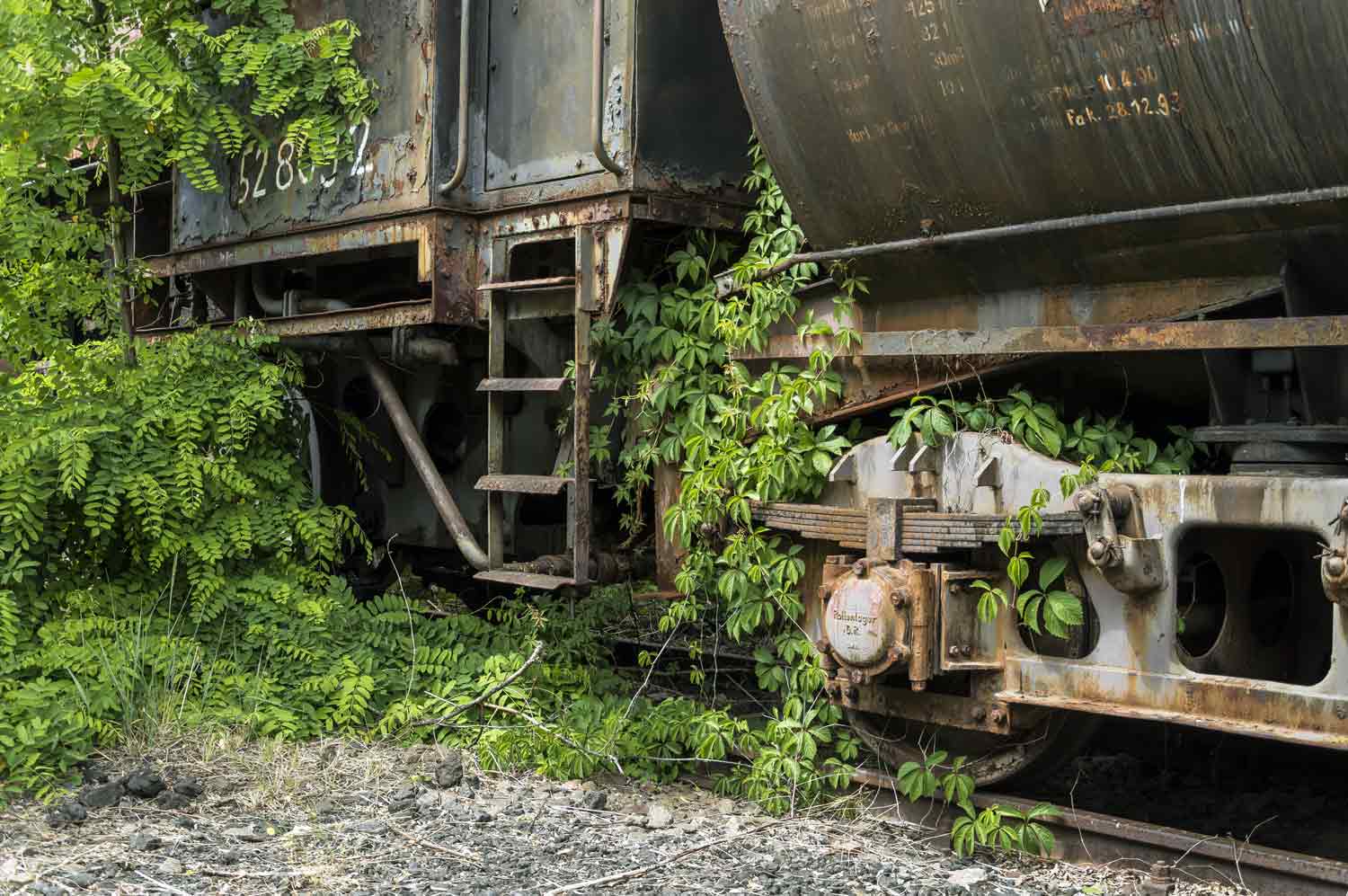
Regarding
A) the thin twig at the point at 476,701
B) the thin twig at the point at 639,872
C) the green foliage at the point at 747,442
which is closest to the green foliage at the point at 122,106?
the green foliage at the point at 747,442

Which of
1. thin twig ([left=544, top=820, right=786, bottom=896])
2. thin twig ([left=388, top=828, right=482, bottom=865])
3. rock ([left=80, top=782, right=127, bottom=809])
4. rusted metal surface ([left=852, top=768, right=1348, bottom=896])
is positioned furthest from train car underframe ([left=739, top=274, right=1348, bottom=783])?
rock ([left=80, top=782, right=127, bottom=809])

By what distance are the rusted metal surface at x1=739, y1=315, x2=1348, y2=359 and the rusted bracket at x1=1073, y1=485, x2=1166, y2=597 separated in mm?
423

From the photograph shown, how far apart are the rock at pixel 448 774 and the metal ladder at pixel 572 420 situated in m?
0.73

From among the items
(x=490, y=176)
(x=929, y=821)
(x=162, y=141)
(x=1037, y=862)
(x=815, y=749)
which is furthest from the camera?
(x=162, y=141)

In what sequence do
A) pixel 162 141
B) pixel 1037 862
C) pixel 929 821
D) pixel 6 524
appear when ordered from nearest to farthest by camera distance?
pixel 1037 862 < pixel 929 821 < pixel 6 524 < pixel 162 141

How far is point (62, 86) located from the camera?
6.29m

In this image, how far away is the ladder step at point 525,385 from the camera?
18.4 feet

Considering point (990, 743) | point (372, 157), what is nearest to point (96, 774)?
point (372, 157)

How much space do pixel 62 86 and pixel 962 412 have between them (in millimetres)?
4312

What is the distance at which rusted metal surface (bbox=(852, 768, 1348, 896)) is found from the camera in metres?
3.69

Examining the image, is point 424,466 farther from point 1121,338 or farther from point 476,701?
point 1121,338

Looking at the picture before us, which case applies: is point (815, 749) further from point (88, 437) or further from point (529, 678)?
point (88, 437)

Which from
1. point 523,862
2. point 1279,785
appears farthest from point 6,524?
point 1279,785

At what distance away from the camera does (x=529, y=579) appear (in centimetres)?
559
